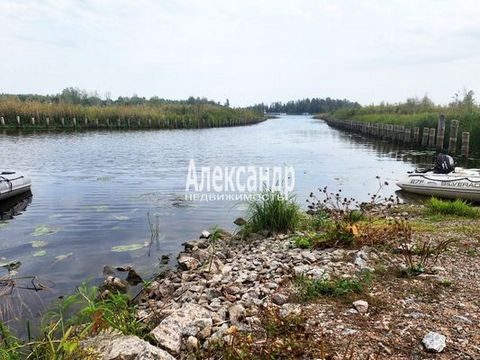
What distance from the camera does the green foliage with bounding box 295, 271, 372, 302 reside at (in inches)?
166

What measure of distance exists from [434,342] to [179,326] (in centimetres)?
235

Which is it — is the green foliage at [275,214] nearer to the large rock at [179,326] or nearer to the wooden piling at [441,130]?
the large rock at [179,326]

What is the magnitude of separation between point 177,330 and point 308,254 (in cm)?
286

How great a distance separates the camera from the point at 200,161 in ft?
70.7

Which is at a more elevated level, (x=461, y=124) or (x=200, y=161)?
(x=461, y=124)

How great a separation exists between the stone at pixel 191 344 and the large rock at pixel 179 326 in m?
0.08

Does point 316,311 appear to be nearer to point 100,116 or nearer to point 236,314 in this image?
point 236,314

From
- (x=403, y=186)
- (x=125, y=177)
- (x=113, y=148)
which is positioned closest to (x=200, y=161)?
(x=125, y=177)

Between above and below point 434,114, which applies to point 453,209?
below

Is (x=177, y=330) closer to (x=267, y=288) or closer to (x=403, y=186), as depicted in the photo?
(x=267, y=288)

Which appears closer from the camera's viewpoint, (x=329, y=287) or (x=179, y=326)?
(x=179, y=326)

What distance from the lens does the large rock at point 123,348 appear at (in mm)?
3041

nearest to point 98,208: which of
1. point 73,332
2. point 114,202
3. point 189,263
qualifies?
point 114,202

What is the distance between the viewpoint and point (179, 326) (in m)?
3.71
